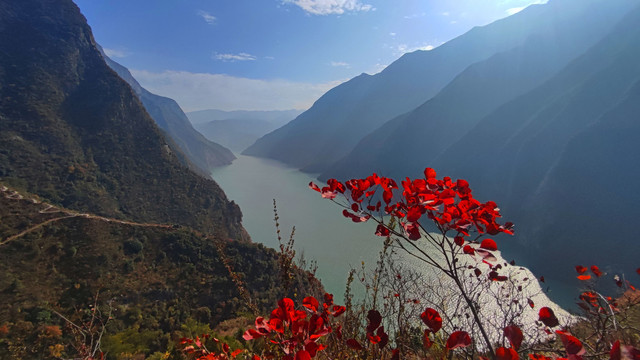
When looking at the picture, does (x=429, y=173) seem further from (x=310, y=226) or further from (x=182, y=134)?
(x=182, y=134)

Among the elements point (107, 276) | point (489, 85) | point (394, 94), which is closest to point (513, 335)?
point (107, 276)

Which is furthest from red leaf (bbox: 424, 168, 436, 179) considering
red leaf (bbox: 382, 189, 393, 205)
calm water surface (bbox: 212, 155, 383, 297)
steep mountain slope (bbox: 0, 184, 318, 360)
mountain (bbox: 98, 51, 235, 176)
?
mountain (bbox: 98, 51, 235, 176)

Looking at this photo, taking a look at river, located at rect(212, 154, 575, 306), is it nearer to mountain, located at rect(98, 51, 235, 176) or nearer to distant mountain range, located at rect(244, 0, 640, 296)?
distant mountain range, located at rect(244, 0, 640, 296)

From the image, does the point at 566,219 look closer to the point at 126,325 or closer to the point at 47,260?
the point at 126,325

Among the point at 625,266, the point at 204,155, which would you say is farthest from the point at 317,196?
the point at 204,155

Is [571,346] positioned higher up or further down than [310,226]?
higher up

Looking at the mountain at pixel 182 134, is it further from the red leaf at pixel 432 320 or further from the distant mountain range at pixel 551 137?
the red leaf at pixel 432 320

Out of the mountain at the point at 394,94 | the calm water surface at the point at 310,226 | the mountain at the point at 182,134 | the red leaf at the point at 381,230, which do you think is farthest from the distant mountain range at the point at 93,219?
the mountain at the point at 182,134
